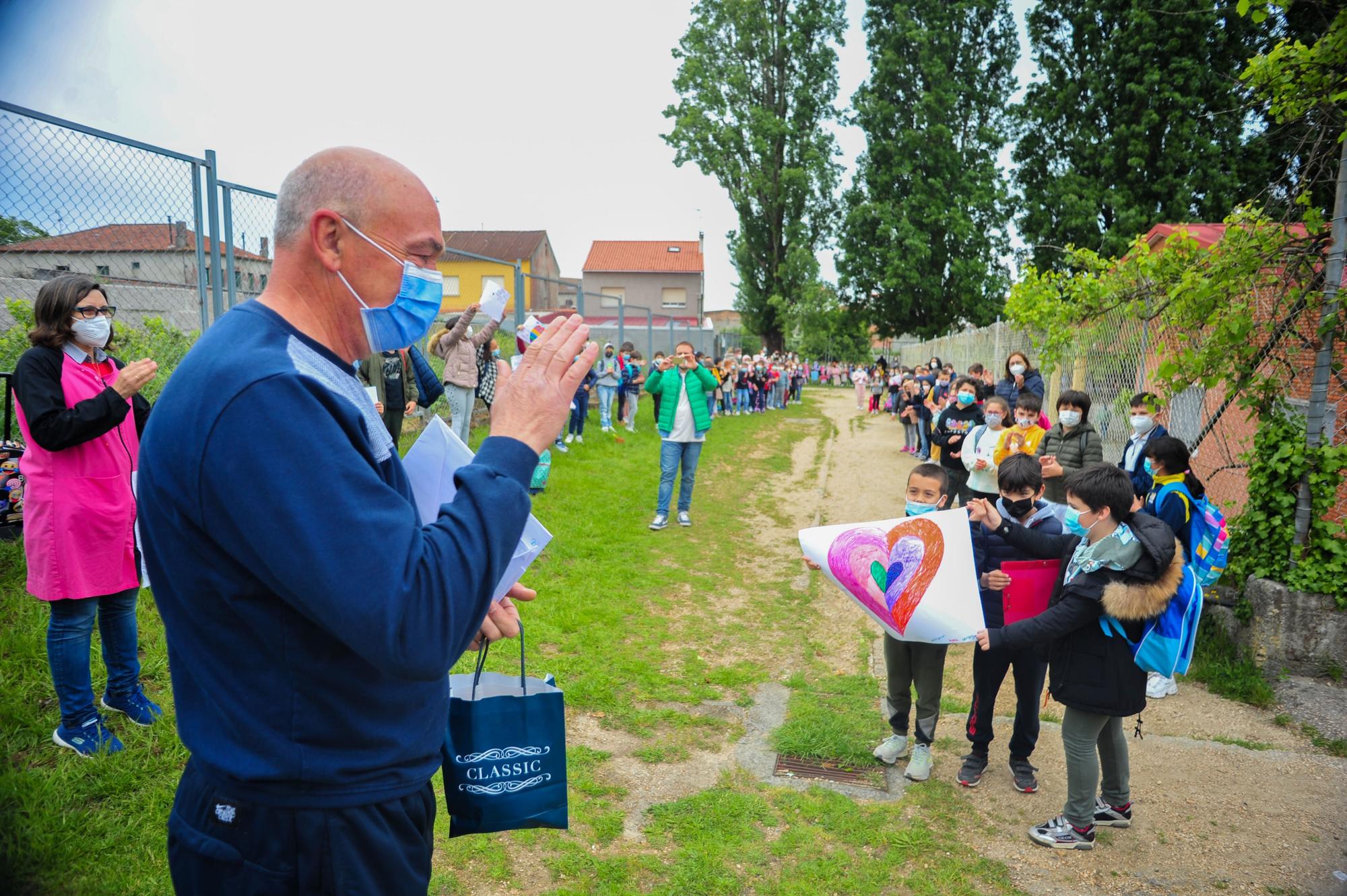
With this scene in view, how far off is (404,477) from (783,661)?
4.83m

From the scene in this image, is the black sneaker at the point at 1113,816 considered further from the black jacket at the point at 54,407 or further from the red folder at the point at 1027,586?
the black jacket at the point at 54,407

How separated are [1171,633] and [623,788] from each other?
8.70ft

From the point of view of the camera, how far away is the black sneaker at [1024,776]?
14.0 feet

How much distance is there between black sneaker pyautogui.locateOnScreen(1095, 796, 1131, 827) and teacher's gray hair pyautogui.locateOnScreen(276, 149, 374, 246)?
423 centimetres

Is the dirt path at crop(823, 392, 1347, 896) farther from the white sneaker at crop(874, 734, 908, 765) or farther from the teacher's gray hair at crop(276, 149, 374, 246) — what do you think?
the teacher's gray hair at crop(276, 149, 374, 246)

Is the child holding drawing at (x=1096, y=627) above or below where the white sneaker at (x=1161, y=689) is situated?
above

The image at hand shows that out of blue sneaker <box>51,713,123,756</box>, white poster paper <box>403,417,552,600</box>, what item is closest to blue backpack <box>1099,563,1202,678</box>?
white poster paper <box>403,417,552,600</box>

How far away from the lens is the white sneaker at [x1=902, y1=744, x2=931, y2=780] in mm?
4348

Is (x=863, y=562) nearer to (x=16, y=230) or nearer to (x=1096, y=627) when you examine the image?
(x=1096, y=627)

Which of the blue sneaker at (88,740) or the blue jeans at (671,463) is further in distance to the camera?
the blue jeans at (671,463)

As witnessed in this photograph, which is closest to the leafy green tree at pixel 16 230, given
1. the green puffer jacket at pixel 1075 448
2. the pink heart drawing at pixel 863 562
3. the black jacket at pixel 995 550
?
the pink heart drawing at pixel 863 562

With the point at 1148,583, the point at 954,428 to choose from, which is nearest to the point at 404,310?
the point at 1148,583

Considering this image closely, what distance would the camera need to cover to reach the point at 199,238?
5203 mm

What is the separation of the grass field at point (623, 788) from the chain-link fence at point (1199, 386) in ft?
12.1
